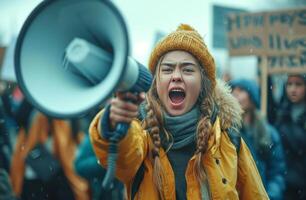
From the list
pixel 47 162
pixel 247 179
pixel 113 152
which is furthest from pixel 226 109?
pixel 47 162

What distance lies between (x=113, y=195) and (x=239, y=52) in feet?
9.77

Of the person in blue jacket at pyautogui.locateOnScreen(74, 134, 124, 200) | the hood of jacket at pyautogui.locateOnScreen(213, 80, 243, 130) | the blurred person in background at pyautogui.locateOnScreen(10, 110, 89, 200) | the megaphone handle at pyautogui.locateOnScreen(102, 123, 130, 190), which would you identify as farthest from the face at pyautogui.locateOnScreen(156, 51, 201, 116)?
the blurred person in background at pyautogui.locateOnScreen(10, 110, 89, 200)

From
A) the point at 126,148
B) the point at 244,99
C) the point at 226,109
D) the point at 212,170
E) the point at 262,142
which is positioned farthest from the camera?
the point at 244,99

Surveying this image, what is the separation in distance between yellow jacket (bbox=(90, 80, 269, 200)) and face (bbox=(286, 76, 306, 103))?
291cm

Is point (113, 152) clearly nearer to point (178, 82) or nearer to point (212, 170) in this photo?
point (212, 170)

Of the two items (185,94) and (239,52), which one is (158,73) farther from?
(239,52)

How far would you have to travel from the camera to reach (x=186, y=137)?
A: 2949 millimetres

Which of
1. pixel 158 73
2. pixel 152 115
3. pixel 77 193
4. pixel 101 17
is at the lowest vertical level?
pixel 77 193

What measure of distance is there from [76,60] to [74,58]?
14 millimetres

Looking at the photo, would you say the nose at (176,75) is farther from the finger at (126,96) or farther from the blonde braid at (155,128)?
the finger at (126,96)

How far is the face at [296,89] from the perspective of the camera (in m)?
5.91

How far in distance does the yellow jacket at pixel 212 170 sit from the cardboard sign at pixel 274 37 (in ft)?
12.5

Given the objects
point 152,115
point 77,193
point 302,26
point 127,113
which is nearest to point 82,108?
point 127,113

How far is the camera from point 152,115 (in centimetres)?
296
